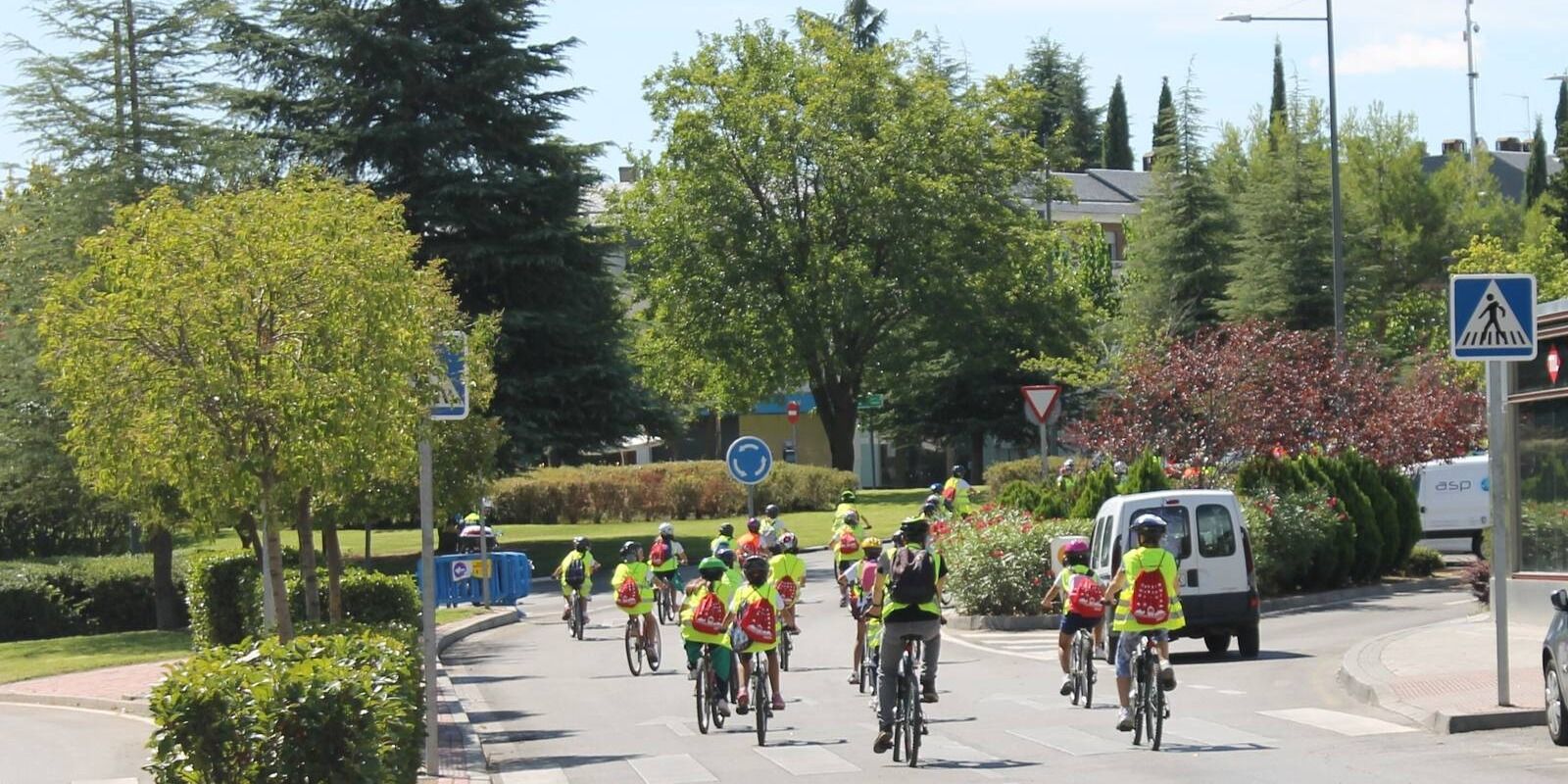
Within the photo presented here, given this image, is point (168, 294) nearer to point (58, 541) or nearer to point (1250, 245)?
point (58, 541)

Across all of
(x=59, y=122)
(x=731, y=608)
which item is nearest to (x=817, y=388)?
(x=59, y=122)

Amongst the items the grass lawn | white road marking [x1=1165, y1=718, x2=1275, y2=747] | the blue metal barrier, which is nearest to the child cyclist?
white road marking [x1=1165, y1=718, x2=1275, y2=747]

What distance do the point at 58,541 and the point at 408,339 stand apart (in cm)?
3388

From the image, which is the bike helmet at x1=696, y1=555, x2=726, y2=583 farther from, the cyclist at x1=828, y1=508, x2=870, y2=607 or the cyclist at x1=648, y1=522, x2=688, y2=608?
the cyclist at x1=828, y1=508, x2=870, y2=607

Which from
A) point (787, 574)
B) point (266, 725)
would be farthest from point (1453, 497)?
point (266, 725)

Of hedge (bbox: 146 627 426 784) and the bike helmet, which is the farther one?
the bike helmet

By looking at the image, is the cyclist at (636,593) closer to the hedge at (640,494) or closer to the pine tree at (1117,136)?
the hedge at (640,494)

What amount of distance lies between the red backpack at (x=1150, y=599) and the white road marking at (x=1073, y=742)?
0.94m

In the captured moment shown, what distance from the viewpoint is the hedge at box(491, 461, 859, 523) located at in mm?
54656

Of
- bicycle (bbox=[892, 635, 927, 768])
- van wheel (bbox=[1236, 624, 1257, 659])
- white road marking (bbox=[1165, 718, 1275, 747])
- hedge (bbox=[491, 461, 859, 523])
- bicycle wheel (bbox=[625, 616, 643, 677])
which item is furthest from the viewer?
hedge (bbox=[491, 461, 859, 523])

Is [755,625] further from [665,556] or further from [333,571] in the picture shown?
[665,556]

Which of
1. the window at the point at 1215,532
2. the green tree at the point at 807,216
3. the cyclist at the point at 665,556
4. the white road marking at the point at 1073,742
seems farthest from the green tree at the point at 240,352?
the green tree at the point at 807,216

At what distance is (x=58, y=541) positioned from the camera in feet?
148

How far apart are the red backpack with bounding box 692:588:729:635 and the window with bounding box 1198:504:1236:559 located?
6.86 meters
